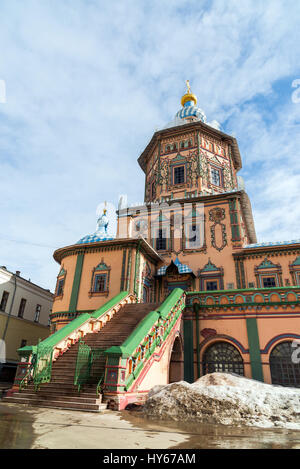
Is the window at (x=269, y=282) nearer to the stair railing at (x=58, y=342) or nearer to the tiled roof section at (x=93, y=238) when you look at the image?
the stair railing at (x=58, y=342)

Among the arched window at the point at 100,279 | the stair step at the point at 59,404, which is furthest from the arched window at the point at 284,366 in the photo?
the arched window at the point at 100,279

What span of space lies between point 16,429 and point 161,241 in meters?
18.0

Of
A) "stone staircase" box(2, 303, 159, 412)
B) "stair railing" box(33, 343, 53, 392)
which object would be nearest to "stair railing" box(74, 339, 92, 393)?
"stone staircase" box(2, 303, 159, 412)

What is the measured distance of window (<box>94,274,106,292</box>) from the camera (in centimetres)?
1879

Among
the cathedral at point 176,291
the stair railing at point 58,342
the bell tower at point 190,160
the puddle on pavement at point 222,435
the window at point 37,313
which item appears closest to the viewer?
the puddle on pavement at point 222,435

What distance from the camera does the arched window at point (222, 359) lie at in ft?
46.4

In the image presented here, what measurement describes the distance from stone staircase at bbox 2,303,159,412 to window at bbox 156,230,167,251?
976cm

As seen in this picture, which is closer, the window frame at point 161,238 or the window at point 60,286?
the window at point 60,286

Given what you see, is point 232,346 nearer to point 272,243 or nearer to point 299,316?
point 299,316

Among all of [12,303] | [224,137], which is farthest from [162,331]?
[224,137]

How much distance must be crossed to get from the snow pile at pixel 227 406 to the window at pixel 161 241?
14278 mm

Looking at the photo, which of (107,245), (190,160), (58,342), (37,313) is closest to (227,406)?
(58,342)

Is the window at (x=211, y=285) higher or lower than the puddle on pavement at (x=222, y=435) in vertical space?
higher

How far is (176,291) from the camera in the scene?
14.7m
